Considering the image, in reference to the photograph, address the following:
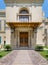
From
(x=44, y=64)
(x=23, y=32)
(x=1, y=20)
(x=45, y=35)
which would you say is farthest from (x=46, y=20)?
(x=44, y=64)

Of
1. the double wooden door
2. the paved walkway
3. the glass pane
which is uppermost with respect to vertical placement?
the glass pane

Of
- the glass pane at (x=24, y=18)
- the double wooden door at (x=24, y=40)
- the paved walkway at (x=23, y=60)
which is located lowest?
the paved walkway at (x=23, y=60)

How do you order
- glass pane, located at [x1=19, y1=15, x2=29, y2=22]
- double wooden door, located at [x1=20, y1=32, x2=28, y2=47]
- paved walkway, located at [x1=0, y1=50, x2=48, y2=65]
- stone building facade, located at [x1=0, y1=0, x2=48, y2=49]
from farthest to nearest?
glass pane, located at [x1=19, y1=15, x2=29, y2=22] < double wooden door, located at [x1=20, y1=32, x2=28, y2=47] < stone building facade, located at [x1=0, y1=0, x2=48, y2=49] < paved walkway, located at [x1=0, y1=50, x2=48, y2=65]

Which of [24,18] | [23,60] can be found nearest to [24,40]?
[24,18]

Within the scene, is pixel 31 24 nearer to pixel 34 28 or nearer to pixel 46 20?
pixel 34 28

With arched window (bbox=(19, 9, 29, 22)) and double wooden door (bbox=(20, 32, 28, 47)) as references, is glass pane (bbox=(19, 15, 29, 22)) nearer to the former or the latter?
arched window (bbox=(19, 9, 29, 22))

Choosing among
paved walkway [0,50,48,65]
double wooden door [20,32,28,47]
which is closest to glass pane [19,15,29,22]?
double wooden door [20,32,28,47]

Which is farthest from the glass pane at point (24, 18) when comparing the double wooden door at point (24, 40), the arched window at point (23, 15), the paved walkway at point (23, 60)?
the paved walkway at point (23, 60)

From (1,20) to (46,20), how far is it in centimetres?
1047

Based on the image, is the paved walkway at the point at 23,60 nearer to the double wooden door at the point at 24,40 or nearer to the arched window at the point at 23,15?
the double wooden door at the point at 24,40

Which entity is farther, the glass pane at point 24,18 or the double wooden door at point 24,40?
the glass pane at point 24,18

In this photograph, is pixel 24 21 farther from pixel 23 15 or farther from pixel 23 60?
pixel 23 60

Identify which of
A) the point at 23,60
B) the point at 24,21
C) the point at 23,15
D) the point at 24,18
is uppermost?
the point at 23,15

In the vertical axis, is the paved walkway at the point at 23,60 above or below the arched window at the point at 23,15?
below
